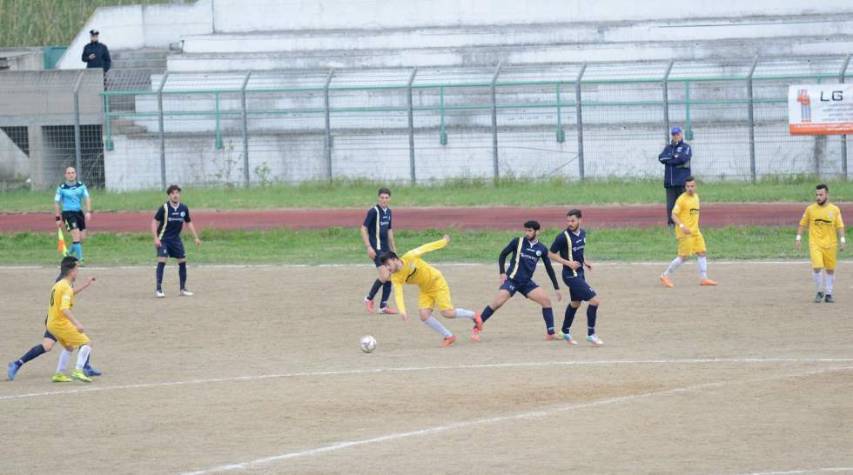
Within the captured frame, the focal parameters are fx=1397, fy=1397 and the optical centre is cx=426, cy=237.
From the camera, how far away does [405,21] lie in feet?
161

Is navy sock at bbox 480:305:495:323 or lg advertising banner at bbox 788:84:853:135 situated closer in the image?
navy sock at bbox 480:305:495:323

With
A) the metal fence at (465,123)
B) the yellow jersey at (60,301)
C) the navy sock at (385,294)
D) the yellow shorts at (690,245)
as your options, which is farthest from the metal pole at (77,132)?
the yellow jersey at (60,301)

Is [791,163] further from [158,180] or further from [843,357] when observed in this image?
[843,357]

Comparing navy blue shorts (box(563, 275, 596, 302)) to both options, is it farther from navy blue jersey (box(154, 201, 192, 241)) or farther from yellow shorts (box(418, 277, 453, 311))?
navy blue jersey (box(154, 201, 192, 241))

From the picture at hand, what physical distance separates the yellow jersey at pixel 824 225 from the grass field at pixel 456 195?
517 inches

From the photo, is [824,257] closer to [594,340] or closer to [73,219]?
[594,340]

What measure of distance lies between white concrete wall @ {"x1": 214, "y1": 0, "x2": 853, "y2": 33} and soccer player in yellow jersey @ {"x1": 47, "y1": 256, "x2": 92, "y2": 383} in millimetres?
32705

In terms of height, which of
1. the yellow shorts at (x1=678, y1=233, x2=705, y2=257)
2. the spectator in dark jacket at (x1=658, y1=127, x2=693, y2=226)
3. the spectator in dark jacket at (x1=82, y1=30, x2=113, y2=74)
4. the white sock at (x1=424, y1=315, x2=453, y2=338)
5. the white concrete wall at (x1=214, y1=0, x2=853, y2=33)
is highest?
the white concrete wall at (x1=214, y1=0, x2=853, y2=33)

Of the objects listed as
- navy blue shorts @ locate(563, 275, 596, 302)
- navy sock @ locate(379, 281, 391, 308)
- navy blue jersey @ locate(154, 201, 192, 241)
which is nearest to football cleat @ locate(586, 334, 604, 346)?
navy blue shorts @ locate(563, 275, 596, 302)

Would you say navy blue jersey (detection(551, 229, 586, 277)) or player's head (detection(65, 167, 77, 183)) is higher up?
player's head (detection(65, 167, 77, 183))

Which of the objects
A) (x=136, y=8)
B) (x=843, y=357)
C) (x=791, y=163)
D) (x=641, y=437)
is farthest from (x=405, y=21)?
(x=641, y=437)

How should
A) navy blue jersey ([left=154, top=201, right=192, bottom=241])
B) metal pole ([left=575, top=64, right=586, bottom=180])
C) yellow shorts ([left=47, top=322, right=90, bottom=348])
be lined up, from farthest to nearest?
metal pole ([left=575, top=64, right=586, bottom=180]), navy blue jersey ([left=154, top=201, right=192, bottom=241]), yellow shorts ([left=47, top=322, right=90, bottom=348])

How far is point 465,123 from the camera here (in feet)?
144

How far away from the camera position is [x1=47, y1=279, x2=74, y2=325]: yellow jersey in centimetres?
1688
